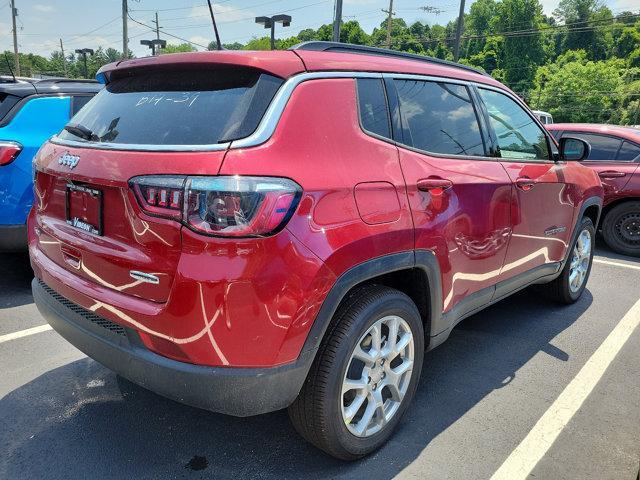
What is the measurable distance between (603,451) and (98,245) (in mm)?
2588

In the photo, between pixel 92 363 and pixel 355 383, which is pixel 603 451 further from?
pixel 92 363

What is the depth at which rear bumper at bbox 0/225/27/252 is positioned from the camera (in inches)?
162

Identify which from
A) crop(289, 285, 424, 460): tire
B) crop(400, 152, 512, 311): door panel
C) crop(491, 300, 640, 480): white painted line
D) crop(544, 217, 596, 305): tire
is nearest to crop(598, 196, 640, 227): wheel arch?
crop(544, 217, 596, 305): tire

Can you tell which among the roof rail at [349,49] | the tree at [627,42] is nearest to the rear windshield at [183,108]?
the roof rail at [349,49]

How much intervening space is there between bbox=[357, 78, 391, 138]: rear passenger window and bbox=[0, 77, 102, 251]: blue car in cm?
312

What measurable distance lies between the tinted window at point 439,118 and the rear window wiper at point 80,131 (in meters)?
1.47

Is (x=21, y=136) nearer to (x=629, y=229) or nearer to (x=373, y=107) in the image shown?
(x=373, y=107)

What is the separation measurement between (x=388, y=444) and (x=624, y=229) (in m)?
5.94

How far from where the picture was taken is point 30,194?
4180 mm

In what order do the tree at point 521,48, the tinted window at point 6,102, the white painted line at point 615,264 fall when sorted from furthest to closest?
the tree at point 521,48 < the white painted line at point 615,264 < the tinted window at point 6,102

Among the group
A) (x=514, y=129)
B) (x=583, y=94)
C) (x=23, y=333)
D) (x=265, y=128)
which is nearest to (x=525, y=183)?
(x=514, y=129)

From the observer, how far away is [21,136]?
13.9 feet

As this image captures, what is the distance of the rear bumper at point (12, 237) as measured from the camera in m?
4.12

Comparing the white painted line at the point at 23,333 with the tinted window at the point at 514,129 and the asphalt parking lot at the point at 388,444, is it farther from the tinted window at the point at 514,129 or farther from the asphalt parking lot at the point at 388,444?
the tinted window at the point at 514,129
